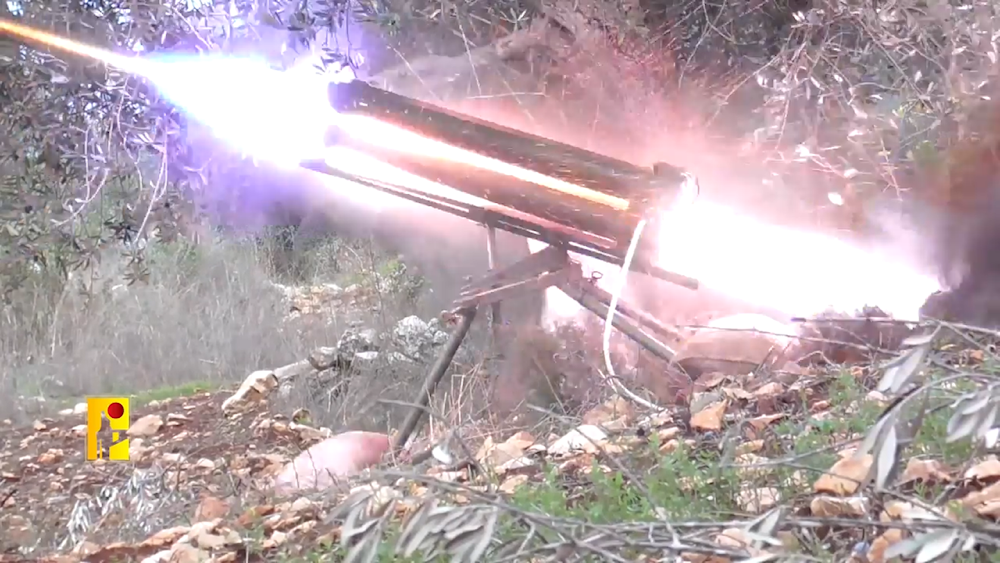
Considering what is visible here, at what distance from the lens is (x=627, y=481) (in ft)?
6.13

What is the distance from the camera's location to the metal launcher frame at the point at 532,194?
8.82 feet

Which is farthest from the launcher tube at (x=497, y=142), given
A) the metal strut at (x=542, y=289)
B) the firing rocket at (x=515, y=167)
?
the metal strut at (x=542, y=289)

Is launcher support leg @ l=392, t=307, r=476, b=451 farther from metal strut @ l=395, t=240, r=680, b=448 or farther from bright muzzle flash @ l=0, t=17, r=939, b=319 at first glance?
bright muzzle flash @ l=0, t=17, r=939, b=319

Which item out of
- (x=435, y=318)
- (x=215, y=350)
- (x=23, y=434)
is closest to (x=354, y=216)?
(x=435, y=318)

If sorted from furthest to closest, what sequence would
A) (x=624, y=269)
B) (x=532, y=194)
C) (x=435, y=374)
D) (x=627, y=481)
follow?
(x=435, y=374), (x=532, y=194), (x=624, y=269), (x=627, y=481)

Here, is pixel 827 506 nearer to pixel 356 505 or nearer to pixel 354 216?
pixel 356 505

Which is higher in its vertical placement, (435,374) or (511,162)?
(511,162)

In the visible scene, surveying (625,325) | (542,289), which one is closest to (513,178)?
(542,289)

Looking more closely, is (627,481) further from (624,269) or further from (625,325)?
(625,325)

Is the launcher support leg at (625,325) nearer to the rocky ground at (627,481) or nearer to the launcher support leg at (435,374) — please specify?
the rocky ground at (627,481)

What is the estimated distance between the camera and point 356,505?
1.21m

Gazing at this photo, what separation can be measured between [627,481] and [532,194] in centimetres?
115

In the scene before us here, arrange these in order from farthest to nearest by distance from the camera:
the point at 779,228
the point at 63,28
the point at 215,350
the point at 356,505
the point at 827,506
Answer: the point at 215,350 < the point at 779,228 < the point at 63,28 < the point at 827,506 < the point at 356,505

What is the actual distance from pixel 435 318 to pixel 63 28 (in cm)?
293
